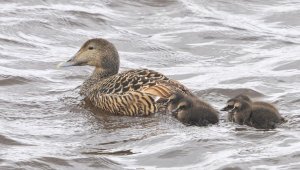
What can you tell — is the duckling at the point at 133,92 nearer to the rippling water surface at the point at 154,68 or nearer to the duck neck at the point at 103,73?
the rippling water surface at the point at 154,68

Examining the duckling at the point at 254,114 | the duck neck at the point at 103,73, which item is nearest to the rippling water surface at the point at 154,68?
the duckling at the point at 254,114

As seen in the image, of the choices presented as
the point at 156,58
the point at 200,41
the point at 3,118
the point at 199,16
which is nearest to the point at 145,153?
the point at 3,118

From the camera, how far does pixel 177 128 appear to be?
35.2ft

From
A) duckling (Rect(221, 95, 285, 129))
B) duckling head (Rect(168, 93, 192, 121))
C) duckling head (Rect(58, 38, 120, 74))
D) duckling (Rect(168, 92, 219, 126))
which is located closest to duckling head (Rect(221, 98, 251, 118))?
duckling (Rect(221, 95, 285, 129))

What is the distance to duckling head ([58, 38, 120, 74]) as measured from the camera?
12648 millimetres

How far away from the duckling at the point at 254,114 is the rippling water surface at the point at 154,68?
105 mm

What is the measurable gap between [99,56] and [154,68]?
4.96 feet

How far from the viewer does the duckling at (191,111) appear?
10.6m

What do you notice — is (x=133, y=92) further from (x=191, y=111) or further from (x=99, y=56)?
(x=99, y=56)

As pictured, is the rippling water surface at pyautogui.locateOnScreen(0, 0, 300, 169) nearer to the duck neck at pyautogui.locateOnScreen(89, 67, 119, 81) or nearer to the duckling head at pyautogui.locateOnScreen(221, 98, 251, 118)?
the duckling head at pyautogui.locateOnScreen(221, 98, 251, 118)

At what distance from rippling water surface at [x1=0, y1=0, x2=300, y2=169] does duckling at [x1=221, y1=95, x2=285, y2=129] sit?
0.10m

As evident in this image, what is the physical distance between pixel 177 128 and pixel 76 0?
749 centimetres

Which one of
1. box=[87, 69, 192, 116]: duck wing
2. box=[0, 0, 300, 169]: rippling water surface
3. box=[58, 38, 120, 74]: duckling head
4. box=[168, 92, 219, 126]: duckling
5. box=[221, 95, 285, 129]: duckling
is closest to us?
box=[0, 0, 300, 169]: rippling water surface

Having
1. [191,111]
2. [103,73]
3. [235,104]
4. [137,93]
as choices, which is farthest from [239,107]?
[103,73]
